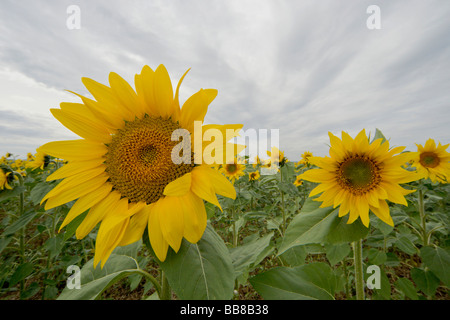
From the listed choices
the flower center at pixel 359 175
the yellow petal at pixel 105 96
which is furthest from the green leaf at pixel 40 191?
the flower center at pixel 359 175

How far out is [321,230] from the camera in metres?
1.19

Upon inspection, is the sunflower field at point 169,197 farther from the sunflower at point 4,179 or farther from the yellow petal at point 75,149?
the sunflower at point 4,179

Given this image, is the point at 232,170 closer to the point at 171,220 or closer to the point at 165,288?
the point at 165,288

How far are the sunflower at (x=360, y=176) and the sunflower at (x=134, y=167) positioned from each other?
796 mm

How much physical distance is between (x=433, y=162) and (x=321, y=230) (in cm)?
263

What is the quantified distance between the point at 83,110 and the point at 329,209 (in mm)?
1553

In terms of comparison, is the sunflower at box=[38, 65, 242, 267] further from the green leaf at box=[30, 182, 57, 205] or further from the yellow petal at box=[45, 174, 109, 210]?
→ the green leaf at box=[30, 182, 57, 205]

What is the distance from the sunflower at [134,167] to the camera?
2.36ft

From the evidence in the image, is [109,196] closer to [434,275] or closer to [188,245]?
[188,245]
